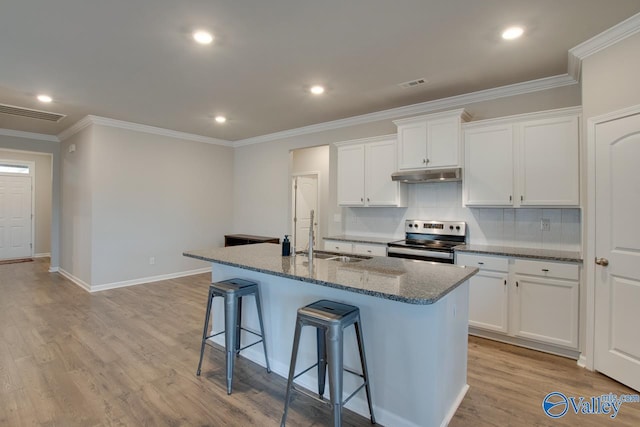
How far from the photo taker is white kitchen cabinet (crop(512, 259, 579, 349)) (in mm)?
2864

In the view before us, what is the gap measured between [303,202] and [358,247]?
2479 mm

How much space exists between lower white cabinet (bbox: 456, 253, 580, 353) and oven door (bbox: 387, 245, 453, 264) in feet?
0.39

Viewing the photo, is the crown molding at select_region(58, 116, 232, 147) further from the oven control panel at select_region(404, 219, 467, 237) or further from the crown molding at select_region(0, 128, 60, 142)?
the oven control panel at select_region(404, 219, 467, 237)

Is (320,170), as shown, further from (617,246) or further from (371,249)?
(617,246)

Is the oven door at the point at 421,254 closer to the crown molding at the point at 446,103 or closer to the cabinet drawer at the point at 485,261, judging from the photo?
the cabinet drawer at the point at 485,261

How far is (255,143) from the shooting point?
6.48 meters

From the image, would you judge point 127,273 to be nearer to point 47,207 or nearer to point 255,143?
point 255,143

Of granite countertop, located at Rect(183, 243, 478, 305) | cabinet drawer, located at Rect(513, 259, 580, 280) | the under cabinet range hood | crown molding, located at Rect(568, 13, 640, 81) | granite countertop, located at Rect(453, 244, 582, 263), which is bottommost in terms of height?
cabinet drawer, located at Rect(513, 259, 580, 280)

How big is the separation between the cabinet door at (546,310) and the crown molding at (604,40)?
1961 mm

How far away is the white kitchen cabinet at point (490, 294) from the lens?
317cm

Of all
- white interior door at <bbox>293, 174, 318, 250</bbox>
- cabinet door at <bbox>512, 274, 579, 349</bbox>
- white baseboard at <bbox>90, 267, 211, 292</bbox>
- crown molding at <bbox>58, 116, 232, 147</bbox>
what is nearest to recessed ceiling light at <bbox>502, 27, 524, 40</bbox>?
cabinet door at <bbox>512, 274, 579, 349</bbox>

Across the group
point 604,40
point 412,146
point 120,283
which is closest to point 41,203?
point 120,283

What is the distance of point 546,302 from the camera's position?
9.77 ft

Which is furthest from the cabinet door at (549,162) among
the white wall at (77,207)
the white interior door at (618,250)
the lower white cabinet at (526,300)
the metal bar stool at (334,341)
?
the white wall at (77,207)
